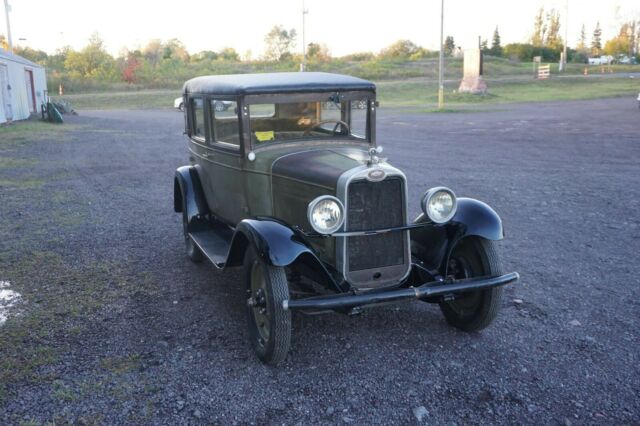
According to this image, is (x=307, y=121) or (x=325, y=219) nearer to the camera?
(x=325, y=219)

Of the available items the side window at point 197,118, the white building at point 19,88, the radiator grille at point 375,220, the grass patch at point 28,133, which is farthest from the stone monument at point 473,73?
the radiator grille at point 375,220

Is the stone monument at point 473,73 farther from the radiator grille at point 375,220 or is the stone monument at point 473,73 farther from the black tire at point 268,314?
the black tire at point 268,314

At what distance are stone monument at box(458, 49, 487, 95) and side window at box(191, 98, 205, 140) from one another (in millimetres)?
32183

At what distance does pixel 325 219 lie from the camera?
3.62 metres

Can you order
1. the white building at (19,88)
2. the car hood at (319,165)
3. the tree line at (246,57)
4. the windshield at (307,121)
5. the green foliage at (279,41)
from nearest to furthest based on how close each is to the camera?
the car hood at (319,165)
the windshield at (307,121)
the white building at (19,88)
the tree line at (246,57)
the green foliage at (279,41)

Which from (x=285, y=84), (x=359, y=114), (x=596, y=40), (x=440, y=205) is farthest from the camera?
(x=596, y=40)

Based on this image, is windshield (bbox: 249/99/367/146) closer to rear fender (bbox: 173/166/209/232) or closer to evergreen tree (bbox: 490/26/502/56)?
rear fender (bbox: 173/166/209/232)

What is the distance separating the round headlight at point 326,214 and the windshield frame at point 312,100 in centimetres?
123

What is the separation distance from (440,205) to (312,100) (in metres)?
1.44

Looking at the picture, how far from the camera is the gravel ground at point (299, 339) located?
3.18 m

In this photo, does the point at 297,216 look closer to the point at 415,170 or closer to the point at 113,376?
the point at 113,376

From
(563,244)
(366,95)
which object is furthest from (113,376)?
(563,244)

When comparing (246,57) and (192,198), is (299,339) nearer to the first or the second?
(192,198)

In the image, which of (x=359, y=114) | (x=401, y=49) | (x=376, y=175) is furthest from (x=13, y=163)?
(x=401, y=49)
